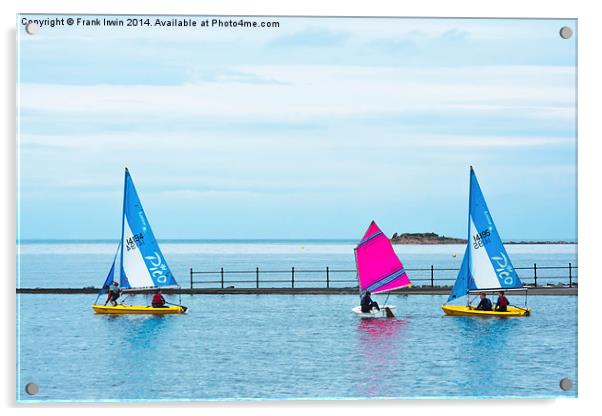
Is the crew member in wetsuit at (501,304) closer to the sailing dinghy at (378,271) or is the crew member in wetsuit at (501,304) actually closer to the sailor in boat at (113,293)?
the sailing dinghy at (378,271)

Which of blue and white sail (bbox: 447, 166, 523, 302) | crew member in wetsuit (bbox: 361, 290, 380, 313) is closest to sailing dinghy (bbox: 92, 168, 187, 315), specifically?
crew member in wetsuit (bbox: 361, 290, 380, 313)

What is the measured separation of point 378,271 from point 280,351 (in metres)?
6.93

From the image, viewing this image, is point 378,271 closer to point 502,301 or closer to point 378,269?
point 378,269

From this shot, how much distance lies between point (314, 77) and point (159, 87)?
2306 millimetres

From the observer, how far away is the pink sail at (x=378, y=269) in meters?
23.8

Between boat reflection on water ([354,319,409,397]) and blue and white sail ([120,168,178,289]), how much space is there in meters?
4.45

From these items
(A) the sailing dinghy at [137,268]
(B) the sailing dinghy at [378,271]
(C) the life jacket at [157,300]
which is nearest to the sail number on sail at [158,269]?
(A) the sailing dinghy at [137,268]

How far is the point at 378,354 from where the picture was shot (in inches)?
760

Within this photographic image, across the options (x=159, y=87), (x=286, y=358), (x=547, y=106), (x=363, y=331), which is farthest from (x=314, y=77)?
(x=363, y=331)

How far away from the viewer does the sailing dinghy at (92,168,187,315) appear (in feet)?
73.4

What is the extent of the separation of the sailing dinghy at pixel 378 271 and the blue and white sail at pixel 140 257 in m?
4.27

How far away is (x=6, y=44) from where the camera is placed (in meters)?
15.9

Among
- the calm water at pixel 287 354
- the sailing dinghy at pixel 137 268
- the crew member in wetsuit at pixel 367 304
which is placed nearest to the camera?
the calm water at pixel 287 354

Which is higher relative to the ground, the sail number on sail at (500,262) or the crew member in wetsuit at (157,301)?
the sail number on sail at (500,262)
